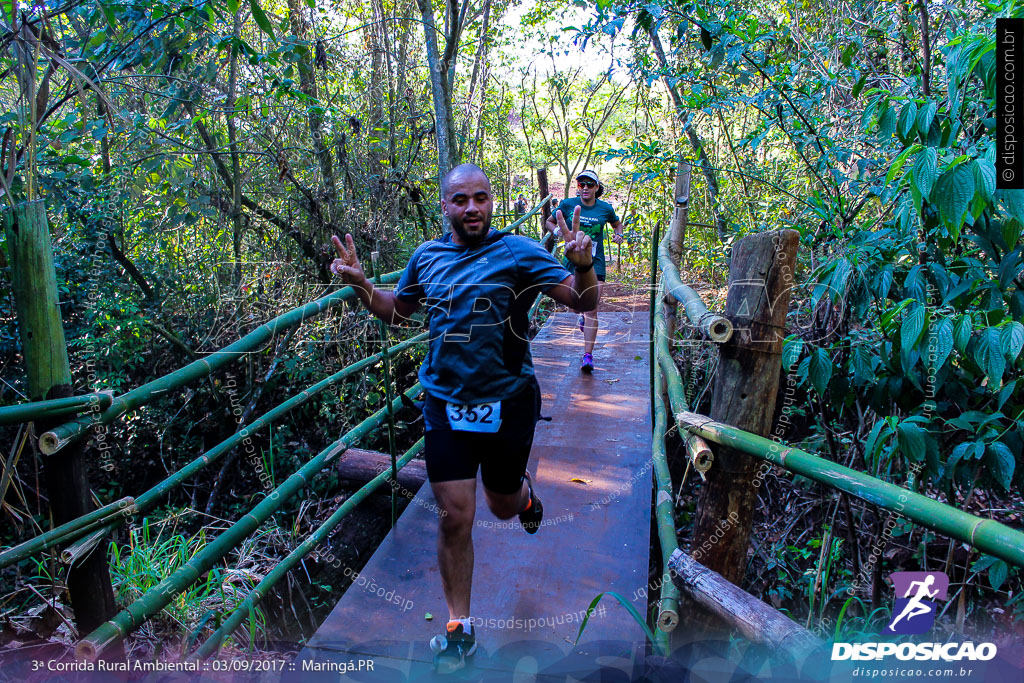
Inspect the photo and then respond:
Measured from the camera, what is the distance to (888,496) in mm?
1246

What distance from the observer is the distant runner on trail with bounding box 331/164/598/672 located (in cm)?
197

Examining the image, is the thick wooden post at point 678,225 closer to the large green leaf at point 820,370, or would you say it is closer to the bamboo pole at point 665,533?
the bamboo pole at point 665,533

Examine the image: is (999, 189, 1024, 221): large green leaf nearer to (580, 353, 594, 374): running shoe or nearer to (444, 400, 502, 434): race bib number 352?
(444, 400, 502, 434): race bib number 352

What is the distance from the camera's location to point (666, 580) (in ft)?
5.95

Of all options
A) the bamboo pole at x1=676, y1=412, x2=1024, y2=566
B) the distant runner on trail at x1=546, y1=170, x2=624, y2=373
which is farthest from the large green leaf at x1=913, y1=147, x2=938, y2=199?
the distant runner on trail at x1=546, y1=170, x2=624, y2=373

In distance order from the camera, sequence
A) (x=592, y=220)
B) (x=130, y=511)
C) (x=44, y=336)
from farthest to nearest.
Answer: (x=592, y=220)
(x=130, y=511)
(x=44, y=336)

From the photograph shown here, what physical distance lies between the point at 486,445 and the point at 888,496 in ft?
3.80

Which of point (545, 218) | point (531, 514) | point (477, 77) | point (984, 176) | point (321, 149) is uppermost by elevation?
point (477, 77)

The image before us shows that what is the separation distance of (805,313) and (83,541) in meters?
3.94

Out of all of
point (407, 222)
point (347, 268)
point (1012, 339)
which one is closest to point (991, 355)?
point (1012, 339)

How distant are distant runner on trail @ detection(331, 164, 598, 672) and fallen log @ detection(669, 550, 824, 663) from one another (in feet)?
2.04

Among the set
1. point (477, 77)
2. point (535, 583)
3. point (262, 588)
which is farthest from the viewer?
point (477, 77)

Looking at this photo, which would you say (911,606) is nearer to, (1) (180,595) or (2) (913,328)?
(2) (913,328)

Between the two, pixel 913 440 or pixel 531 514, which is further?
pixel 531 514
